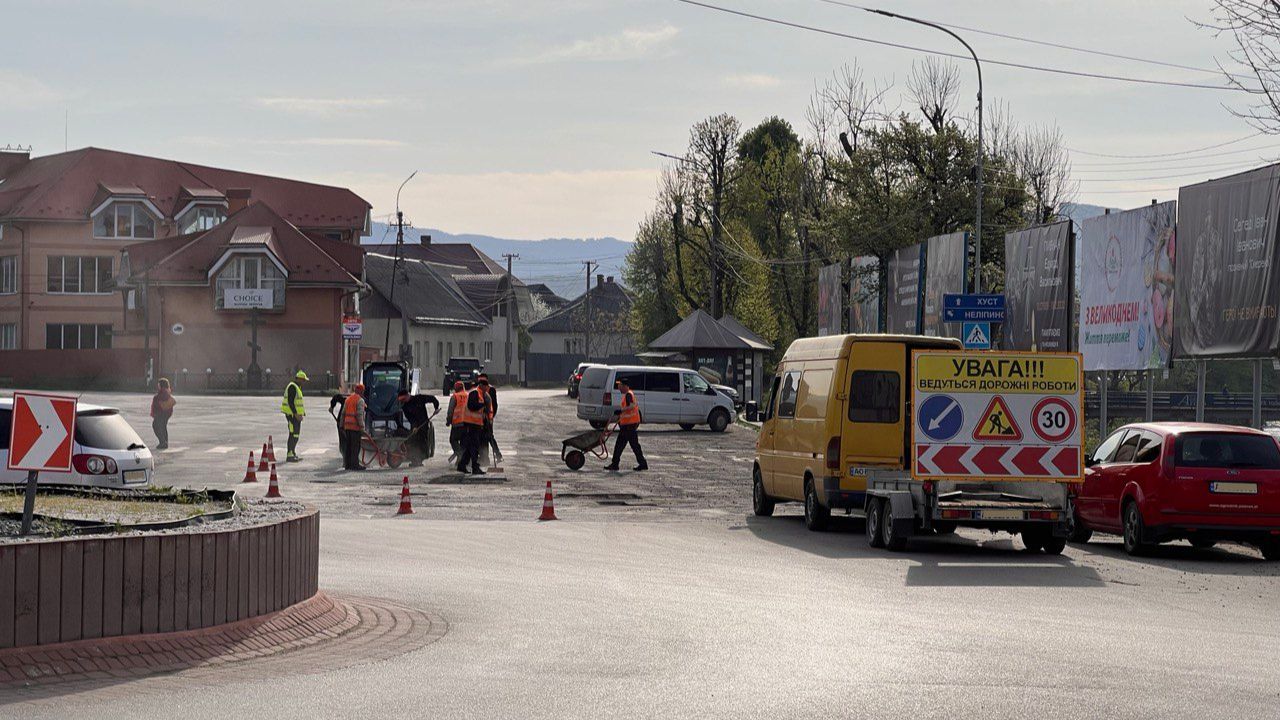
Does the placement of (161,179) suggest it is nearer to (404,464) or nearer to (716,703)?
(404,464)

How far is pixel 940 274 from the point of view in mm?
45656

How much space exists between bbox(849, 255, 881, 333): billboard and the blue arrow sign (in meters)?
37.9

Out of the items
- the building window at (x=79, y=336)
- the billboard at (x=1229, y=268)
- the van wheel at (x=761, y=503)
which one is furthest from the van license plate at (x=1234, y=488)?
the building window at (x=79, y=336)

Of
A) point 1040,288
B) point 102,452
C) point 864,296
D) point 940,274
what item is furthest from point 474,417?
point 864,296

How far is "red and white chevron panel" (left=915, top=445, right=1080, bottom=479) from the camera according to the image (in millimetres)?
18219

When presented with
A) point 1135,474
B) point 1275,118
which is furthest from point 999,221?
point 1135,474

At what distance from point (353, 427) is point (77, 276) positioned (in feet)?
181

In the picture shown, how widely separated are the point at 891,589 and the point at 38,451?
25.4 ft

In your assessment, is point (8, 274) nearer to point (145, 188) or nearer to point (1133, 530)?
point (145, 188)

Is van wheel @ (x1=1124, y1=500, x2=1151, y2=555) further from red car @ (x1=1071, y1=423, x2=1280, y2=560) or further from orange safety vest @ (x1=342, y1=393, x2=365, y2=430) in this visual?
orange safety vest @ (x1=342, y1=393, x2=365, y2=430)

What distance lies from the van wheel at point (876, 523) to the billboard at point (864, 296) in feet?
124

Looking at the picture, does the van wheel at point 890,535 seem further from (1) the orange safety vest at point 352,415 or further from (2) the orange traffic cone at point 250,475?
(1) the orange safety vest at point 352,415

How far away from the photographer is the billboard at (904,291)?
4835 centimetres

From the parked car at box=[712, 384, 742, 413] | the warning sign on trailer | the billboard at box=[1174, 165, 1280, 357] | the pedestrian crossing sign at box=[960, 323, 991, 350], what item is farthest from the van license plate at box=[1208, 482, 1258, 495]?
the parked car at box=[712, 384, 742, 413]
